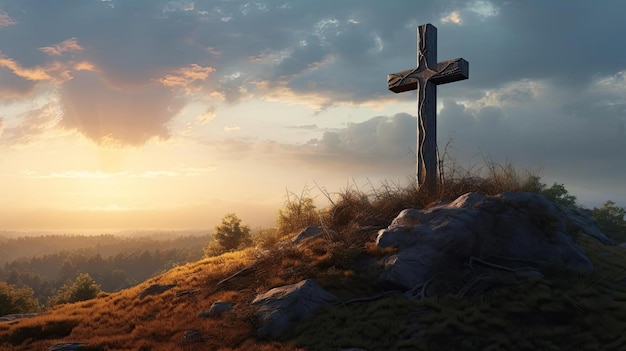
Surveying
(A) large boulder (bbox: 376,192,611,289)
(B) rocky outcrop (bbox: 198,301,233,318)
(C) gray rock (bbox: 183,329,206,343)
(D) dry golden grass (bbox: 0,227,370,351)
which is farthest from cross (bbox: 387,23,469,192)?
(C) gray rock (bbox: 183,329,206,343)

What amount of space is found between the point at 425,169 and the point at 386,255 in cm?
454

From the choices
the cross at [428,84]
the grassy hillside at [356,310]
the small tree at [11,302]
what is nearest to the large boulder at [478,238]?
the grassy hillside at [356,310]

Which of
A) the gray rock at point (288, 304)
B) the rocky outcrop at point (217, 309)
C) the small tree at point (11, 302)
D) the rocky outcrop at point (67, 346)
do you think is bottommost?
the small tree at point (11, 302)

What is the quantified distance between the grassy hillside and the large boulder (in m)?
0.51

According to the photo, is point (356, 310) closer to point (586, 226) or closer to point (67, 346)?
point (67, 346)

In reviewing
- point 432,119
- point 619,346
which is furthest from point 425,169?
point 619,346

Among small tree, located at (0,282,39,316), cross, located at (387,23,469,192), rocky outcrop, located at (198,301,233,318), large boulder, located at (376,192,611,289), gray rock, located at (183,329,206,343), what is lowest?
small tree, located at (0,282,39,316)

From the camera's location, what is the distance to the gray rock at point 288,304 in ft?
27.6

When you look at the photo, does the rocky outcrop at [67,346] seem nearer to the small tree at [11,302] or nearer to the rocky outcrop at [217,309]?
the rocky outcrop at [217,309]

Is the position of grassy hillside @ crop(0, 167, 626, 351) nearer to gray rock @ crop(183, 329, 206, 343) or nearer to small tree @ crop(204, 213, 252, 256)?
gray rock @ crop(183, 329, 206, 343)

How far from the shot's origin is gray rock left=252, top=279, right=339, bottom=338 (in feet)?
27.6

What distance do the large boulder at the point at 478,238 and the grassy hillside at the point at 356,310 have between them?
0.51 m

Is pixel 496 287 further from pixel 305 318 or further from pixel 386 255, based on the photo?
pixel 305 318

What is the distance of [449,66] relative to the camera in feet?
44.8
